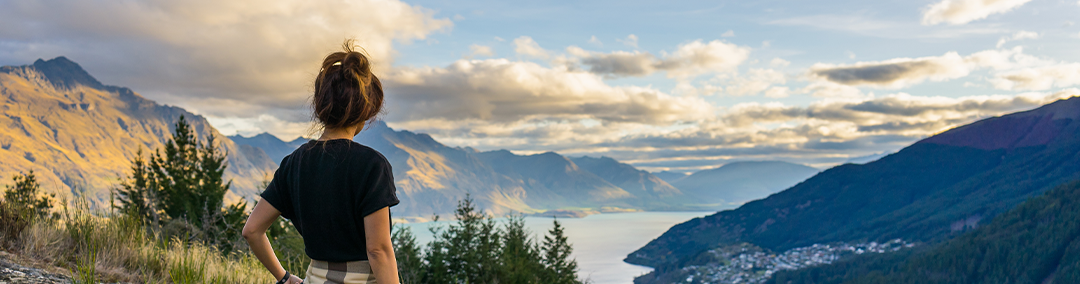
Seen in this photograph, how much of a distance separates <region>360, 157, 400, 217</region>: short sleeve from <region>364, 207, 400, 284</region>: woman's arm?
0.02 meters

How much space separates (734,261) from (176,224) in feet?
574

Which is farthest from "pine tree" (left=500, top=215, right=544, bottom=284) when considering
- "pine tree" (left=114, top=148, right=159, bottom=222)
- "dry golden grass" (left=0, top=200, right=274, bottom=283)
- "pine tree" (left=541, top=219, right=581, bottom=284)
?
"dry golden grass" (left=0, top=200, right=274, bottom=283)

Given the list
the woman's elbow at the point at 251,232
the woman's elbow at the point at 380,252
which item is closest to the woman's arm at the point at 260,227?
the woman's elbow at the point at 251,232

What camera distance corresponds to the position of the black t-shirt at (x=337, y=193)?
2025 millimetres

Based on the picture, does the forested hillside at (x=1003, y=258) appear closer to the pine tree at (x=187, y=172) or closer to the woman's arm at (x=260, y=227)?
the pine tree at (x=187, y=172)

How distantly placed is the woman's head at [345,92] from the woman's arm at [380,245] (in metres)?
0.35

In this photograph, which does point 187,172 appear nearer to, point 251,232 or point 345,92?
point 251,232

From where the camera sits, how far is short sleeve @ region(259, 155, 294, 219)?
7.40 feet

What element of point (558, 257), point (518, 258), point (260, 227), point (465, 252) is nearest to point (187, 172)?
point (465, 252)

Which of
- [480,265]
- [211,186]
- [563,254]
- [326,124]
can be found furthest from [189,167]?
[326,124]

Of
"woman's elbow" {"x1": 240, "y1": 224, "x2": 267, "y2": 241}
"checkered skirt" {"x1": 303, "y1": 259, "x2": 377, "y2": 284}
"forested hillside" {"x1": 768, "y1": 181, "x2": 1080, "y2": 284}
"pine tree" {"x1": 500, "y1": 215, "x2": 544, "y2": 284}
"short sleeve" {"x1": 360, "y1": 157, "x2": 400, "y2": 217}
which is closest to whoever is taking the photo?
"short sleeve" {"x1": 360, "y1": 157, "x2": 400, "y2": 217}

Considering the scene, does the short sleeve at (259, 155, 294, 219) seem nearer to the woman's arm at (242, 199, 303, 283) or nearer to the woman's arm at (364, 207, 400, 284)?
the woman's arm at (242, 199, 303, 283)

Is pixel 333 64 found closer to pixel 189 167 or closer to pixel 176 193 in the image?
pixel 176 193

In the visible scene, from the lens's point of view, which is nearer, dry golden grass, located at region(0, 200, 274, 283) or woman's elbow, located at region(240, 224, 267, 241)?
woman's elbow, located at region(240, 224, 267, 241)
